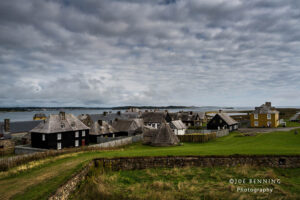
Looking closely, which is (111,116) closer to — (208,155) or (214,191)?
(208,155)

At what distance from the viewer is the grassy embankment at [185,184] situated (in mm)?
14570

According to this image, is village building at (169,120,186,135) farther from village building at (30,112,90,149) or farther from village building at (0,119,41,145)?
village building at (0,119,41,145)

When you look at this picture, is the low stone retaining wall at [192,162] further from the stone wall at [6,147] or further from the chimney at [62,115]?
the stone wall at [6,147]

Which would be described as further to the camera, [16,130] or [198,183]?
[16,130]

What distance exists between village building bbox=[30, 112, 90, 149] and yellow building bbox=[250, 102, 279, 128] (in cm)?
4825

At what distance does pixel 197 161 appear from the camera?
21359 millimetres

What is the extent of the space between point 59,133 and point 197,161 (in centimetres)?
3143

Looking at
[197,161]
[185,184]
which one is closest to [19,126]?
[197,161]

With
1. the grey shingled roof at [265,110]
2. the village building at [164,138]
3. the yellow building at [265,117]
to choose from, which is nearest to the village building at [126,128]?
the village building at [164,138]

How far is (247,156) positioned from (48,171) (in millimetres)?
18581

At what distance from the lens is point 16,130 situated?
2131 inches

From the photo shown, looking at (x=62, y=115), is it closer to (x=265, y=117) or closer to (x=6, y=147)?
(x=6, y=147)

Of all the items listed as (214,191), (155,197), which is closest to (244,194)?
(214,191)

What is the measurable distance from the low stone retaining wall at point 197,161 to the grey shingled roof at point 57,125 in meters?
24.9
